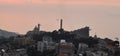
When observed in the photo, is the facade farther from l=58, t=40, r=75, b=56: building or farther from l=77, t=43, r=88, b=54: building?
l=77, t=43, r=88, b=54: building

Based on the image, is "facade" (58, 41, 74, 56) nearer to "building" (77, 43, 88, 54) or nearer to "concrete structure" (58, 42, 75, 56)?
"concrete structure" (58, 42, 75, 56)

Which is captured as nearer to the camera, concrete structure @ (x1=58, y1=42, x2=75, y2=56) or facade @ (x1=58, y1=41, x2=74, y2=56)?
facade @ (x1=58, y1=41, x2=74, y2=56)

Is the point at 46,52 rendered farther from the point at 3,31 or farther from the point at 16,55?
the point at 3,31

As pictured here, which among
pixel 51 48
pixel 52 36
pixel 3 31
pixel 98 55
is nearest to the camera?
pixel 98 55

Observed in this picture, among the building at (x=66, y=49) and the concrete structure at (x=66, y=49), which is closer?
the building at (x=66, y=49)

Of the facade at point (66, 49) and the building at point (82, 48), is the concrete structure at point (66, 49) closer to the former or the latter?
the facade at point (66, 49)

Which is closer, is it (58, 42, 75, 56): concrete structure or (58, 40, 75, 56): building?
(58, 40, 75, 56): building

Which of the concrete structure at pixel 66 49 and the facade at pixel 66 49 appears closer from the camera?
the facade at pixel 66 49

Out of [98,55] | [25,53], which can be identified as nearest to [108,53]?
[98,55]

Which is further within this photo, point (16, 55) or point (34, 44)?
point (34, 44)
